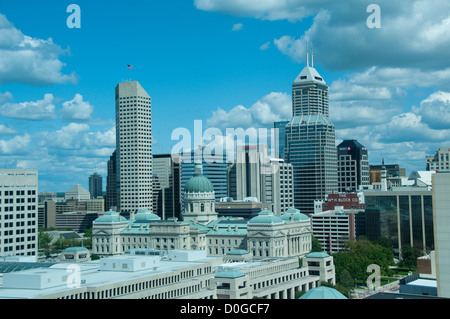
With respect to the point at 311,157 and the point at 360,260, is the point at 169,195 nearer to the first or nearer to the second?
the point at 311,157

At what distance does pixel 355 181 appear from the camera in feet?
471

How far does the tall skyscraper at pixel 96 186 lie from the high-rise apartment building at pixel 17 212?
4970 inches

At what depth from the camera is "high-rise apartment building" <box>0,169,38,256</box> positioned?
2410 inches

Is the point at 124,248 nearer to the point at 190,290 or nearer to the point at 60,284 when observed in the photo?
the point at 190,290

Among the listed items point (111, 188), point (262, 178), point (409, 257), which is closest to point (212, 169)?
point (262, 178)

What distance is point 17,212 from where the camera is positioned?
6281cm

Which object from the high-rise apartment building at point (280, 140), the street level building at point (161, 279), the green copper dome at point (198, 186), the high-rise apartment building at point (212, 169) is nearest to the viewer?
the street level building at point (161, 279)

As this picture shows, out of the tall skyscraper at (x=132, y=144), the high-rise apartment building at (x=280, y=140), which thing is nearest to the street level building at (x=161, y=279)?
the tall skyscraper at (x=132, y=144)

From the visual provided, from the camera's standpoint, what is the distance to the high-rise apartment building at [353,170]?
472ft

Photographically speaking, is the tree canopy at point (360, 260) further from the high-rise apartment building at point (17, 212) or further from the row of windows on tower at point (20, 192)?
the row of windows on tower at point (20, 192)

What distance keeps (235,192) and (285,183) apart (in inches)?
518

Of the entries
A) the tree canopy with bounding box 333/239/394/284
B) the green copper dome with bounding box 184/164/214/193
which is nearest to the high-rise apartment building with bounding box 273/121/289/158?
the green copper dome with bounding box 184/164/214/193
